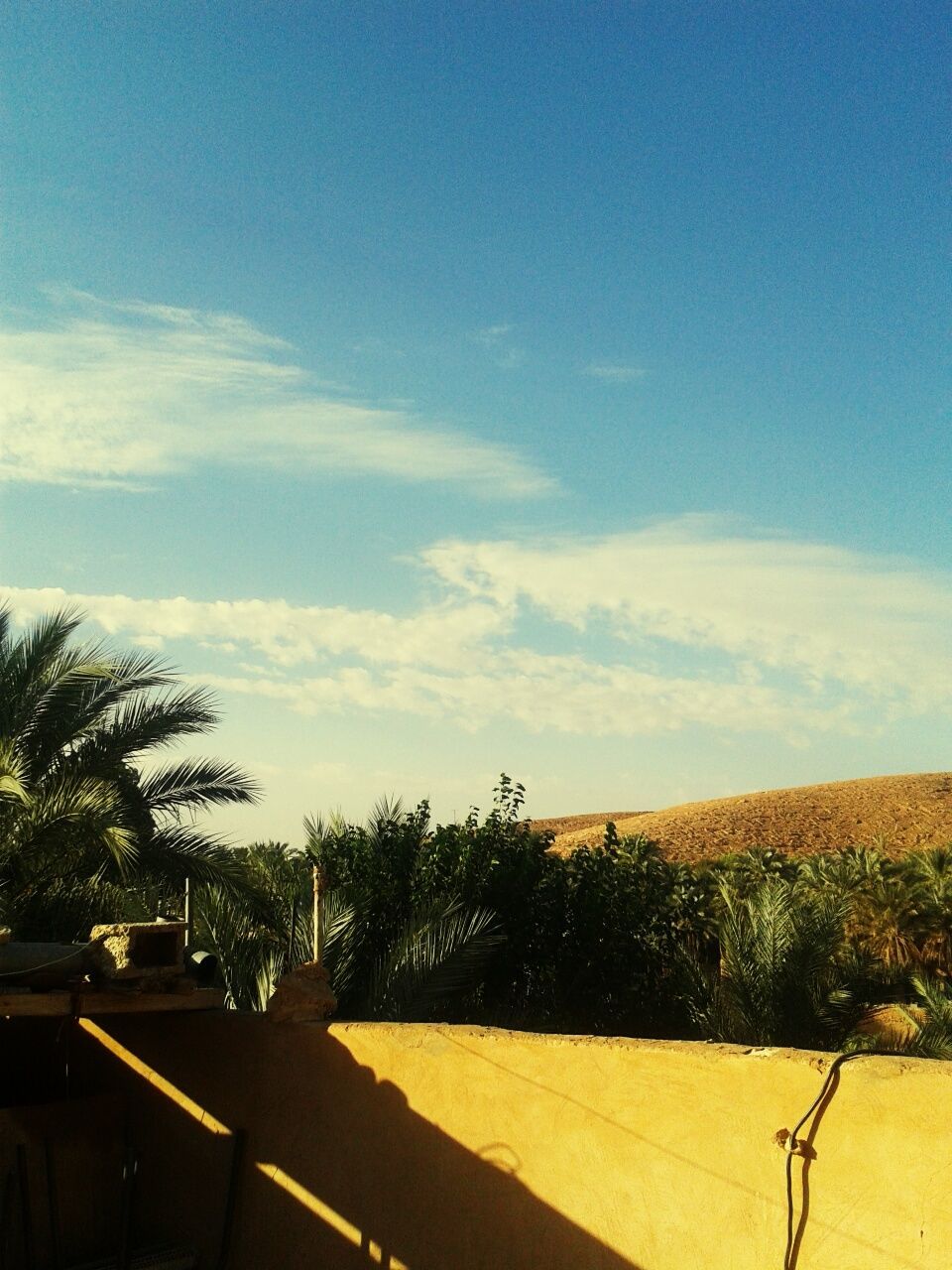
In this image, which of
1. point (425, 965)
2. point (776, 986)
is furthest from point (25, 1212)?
point (776, 986)

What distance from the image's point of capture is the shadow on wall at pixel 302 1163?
5.42 meters

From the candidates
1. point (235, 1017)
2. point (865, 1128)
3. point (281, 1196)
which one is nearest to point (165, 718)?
point (235, 1017)

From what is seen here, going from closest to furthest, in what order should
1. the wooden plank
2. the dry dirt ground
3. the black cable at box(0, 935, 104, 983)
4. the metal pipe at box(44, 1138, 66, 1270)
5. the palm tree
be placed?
the wooden plank, the black cable at box(0, 935, 104, 983), the metal pipe at box(44, 1138, 66, 1270), the palm tree, the dry dirt ground

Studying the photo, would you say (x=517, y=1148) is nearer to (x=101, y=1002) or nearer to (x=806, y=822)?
(x=101, y=1002)

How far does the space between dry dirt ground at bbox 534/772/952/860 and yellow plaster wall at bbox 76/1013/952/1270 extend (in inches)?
1119

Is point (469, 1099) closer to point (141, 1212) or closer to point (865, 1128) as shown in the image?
point (865, 1128)

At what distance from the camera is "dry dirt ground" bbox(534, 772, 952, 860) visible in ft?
122

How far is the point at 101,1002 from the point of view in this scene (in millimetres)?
6184

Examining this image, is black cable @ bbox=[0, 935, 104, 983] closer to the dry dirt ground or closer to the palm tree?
the palm tree

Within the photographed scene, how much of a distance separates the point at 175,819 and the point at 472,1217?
662cm

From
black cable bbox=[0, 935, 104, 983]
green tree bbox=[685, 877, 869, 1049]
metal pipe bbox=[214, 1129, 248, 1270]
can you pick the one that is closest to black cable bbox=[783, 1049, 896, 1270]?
metal pipe bbox=[214, 1129, 248, 1270]

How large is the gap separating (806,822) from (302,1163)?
36.9 metres

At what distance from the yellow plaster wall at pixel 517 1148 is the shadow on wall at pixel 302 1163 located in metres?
0.01

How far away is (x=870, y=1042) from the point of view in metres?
11.4
